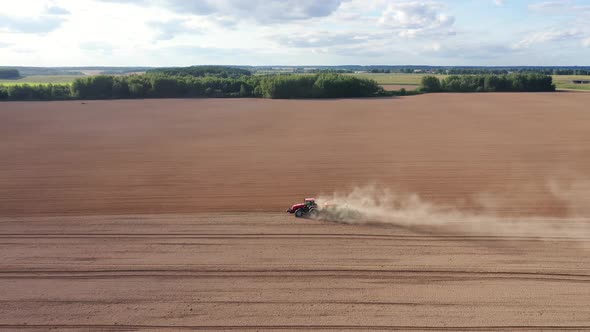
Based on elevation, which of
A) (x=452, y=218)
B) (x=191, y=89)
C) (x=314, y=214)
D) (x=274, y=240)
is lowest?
(x=274, y=240)

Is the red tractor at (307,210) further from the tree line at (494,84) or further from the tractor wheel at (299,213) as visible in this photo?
the tree line at (494,84)

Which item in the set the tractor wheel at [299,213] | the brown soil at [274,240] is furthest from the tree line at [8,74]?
the tractor wheel at [299,213]

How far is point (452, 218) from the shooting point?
1902 centimetres

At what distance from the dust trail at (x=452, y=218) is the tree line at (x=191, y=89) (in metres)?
64.3

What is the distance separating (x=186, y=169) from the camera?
1123 inches

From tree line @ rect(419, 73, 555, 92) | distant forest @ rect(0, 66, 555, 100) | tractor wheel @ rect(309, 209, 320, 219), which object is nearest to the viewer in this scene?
tractor wheel @ rect(309, 209, 320, 219)

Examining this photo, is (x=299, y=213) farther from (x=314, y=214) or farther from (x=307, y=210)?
(x=314, y=214)

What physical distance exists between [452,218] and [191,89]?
77.8 metres

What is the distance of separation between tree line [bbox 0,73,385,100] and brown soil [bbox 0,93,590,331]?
1789 inches

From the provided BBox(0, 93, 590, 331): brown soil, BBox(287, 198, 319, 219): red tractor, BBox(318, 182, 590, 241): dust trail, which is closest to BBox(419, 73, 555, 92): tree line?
BBox(0, 93, 590, 331): brown soil

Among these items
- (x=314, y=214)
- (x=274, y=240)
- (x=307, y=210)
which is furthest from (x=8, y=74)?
(x=274, y=240)

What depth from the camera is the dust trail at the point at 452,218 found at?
690 inches

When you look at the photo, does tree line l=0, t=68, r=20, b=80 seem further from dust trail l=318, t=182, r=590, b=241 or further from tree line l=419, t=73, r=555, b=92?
dust trail l=318, t=182, r=590, b=241

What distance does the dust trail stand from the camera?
17516 millimetres
